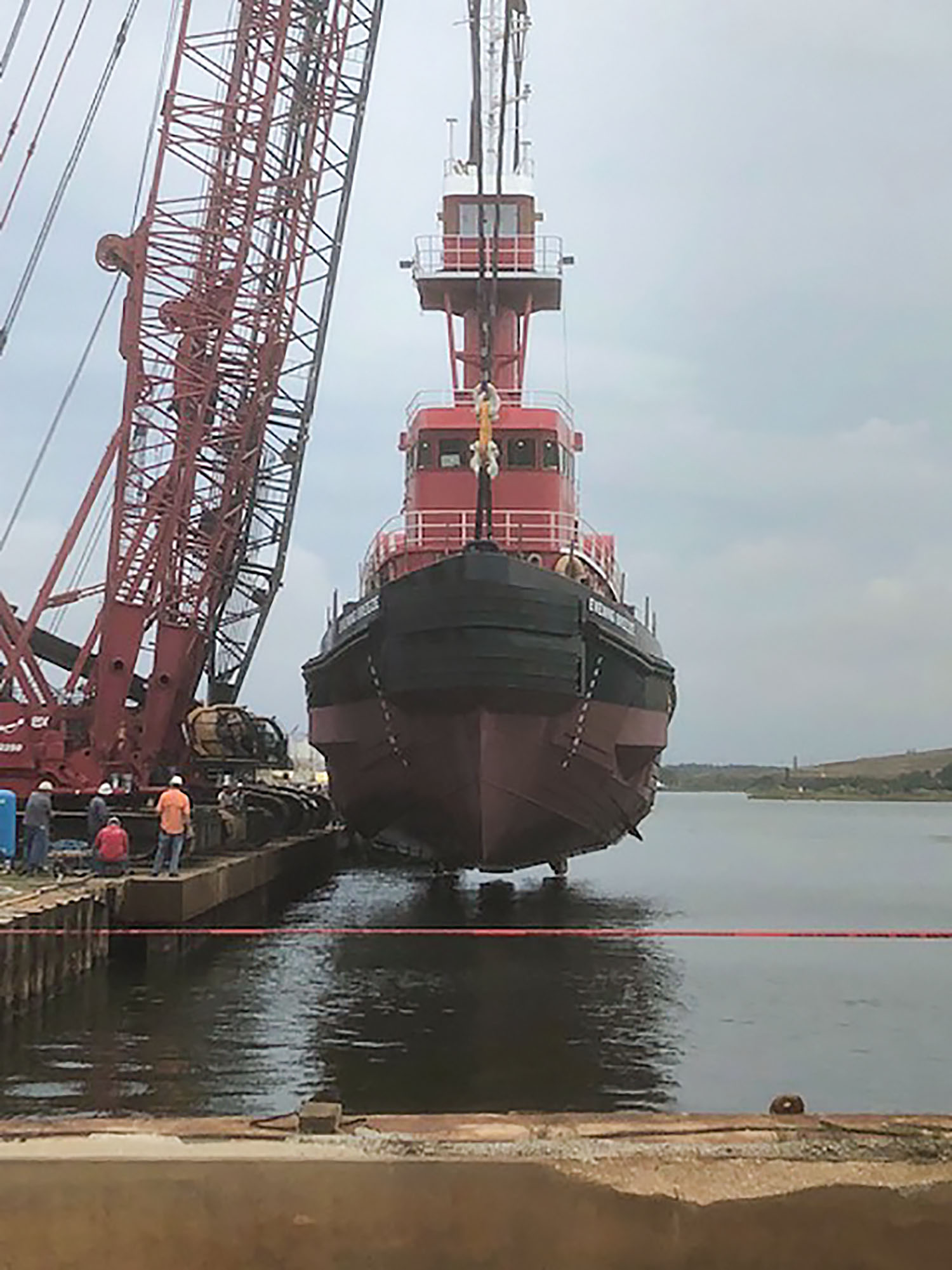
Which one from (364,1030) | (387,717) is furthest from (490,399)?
(364,1030)

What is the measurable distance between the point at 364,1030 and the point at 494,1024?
1.28 metres

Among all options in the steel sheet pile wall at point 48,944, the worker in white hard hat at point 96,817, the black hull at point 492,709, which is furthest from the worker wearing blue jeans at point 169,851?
the black hull at point 492,709

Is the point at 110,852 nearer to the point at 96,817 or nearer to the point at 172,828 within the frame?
the point at 172,828

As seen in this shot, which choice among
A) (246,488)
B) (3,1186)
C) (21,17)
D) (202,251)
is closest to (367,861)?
(246,488)

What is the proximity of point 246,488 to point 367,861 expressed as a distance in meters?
17.9

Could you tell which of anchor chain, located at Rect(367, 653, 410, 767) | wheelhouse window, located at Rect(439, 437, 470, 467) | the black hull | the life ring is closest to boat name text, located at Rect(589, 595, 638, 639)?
the black hull

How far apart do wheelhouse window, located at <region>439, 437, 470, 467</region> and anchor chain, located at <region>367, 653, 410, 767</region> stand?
5226 mm

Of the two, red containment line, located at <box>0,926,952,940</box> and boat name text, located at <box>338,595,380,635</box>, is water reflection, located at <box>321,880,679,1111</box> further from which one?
boat name text, located at <box>338,595,380,635</box>

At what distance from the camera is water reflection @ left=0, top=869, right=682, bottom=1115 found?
1026 centimetres

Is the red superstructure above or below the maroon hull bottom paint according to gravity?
above

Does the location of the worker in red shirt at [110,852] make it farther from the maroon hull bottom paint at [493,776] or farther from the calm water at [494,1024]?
the maroon hull bottom paint at [493,776]

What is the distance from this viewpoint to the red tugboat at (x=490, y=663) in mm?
16453

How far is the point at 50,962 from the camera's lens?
13.1m

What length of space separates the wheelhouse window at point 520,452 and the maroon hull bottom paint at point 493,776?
484cm
